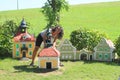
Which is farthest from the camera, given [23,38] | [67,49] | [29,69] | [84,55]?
[23,38]

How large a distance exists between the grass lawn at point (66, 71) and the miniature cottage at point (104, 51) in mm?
1750

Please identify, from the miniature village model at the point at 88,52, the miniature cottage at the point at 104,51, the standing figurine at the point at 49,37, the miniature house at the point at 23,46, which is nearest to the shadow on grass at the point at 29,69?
the standing figurine at the point at 49,37

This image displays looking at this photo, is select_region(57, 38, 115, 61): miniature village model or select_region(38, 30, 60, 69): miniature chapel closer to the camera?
select_region(38, 30, 60, 69): miniature chapel

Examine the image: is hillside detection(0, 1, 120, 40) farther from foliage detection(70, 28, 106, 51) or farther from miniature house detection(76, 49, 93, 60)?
miniature house detection(76, 49, 93, 60)

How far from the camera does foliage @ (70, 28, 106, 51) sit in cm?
4266

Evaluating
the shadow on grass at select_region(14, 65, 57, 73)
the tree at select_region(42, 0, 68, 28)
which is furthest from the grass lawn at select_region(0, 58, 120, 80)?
the tree at select_region(42, 0, 68, 28)

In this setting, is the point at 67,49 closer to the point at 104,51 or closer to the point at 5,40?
the point at 104,51

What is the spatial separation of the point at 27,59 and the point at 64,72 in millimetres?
7272

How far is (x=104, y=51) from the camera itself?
4125 cm

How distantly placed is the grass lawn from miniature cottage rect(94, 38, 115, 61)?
1750mm

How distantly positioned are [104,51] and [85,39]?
2836 mm

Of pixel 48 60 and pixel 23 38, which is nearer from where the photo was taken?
pixel 48 60

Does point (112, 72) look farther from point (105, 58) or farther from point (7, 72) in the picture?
point (7, 72)

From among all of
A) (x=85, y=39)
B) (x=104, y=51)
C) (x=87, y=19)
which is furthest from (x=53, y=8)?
(x=87, y=19)
